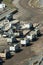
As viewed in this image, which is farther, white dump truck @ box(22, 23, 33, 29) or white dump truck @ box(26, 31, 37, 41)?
white dump truck @ box(22, 23, 33, 29)

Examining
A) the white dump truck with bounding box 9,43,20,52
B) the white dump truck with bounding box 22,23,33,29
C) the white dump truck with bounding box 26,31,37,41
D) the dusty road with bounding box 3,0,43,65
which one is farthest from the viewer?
the white dump truck with bounding box 22,23,33,29

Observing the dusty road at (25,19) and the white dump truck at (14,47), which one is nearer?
the dusty road at (25,19)

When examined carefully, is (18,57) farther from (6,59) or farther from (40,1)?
(40,1)

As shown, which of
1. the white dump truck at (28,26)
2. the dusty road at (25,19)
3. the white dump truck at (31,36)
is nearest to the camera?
the dusty road at (25,19)

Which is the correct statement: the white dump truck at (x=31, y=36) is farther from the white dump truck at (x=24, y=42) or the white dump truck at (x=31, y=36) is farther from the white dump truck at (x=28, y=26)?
the white dump truck at (x=28, y=26)

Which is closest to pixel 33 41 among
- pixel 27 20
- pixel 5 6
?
pixel 27 20

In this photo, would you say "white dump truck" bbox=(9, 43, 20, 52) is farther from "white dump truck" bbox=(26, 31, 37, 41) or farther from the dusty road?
"white dump truck" bbox=(26, 31, 37, 41)

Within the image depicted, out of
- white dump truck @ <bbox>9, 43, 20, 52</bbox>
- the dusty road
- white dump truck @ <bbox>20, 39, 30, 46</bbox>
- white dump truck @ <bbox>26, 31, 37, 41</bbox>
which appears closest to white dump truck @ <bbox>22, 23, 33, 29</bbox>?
white dump truck @ <bbox>26, 31, 37, 41</bbox>

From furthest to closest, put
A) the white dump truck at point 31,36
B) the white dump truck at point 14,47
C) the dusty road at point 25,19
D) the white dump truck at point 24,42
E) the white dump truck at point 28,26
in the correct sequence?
the white dump truck at point 28,26
the white dump truck at point 31,36
the white dump truck at point 24,42
the white dump truck at point 14,47
the dusty road at point 25,19

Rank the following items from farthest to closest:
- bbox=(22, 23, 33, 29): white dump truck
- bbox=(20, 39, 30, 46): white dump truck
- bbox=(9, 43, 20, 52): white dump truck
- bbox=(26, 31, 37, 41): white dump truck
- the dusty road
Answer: bbox=(22, 23, 33, 29): white dump truck → bbox=(26, 31, 37, 41): white dump truck → bbox=(20, 39, 30, 46): white dump truck → bbox=(9, 43, 20, 52): white dump truck → the dusty road

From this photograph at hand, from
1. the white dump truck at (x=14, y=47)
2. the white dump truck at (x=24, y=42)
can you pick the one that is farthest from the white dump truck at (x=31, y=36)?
the white dump truck at (x=14, y=47)

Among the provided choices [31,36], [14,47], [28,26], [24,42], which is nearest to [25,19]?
[28,26]
